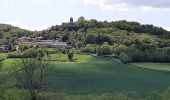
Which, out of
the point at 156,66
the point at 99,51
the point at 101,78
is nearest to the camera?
the point at 101,78

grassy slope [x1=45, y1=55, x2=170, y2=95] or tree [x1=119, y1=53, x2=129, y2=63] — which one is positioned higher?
tree [x1=119, y1=53, x2=129, y2=63]

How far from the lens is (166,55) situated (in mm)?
122750

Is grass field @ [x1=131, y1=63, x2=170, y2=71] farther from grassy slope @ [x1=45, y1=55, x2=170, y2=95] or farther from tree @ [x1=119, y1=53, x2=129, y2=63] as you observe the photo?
tree @ [x1=119, y1=53, x2=129, y2=63]

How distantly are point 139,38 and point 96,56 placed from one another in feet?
113

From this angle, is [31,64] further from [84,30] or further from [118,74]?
[84,30]

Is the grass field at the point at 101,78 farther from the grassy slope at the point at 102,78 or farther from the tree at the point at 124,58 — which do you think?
the tree at the point at 124,58

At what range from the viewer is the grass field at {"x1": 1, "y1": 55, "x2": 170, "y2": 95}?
80.1 meters

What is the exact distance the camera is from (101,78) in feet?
295

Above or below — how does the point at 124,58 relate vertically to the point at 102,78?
above

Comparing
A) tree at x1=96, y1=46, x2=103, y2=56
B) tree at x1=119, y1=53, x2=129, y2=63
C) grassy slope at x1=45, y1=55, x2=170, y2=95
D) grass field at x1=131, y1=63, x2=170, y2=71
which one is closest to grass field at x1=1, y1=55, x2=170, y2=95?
grassy slope at x1=45, y1=55, x2=170, y2=95

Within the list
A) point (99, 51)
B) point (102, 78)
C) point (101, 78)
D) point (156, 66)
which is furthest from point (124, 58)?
point (101, 78)

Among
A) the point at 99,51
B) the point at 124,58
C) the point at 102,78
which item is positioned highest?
the point at 99,51

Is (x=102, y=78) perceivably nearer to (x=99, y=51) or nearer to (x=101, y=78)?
(x=101, y=78)

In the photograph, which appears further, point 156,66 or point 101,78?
point 156,66
